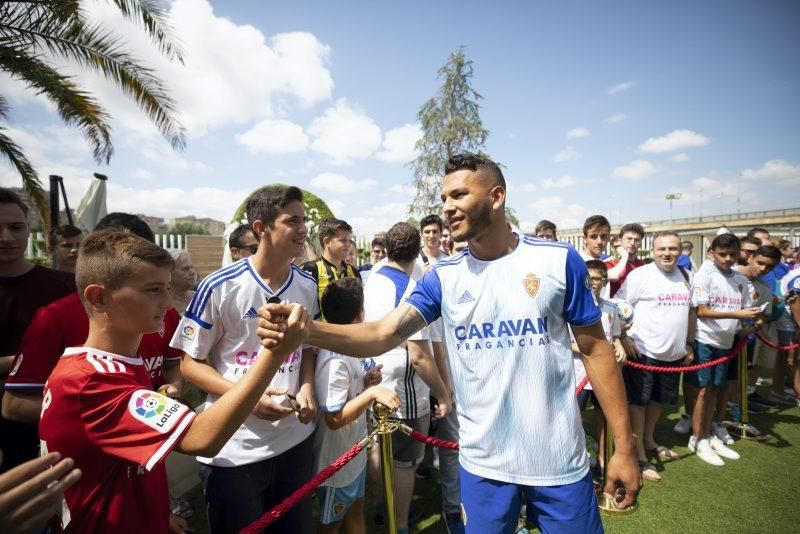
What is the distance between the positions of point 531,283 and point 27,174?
35.7 ft

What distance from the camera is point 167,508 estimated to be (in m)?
1.75

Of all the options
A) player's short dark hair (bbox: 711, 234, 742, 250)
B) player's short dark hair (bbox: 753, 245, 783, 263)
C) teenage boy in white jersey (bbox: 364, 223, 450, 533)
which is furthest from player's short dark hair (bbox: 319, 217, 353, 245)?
player's short dark hair (bbox: 753, 245, 783, 263)

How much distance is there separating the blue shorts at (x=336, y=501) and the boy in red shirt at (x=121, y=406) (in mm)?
1274

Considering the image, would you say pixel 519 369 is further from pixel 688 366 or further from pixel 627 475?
pixel 688 366

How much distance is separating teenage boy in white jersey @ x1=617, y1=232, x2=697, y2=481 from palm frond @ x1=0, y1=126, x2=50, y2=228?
449 inches

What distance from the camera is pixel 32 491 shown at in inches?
43.5

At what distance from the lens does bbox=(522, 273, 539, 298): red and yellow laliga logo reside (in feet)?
6.52

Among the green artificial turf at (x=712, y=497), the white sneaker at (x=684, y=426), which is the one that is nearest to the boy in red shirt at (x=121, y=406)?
the green artificial turf at (x=712, y=497)

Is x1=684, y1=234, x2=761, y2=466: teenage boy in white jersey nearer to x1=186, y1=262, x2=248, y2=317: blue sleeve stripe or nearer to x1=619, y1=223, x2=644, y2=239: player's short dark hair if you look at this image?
x1=619, y1=223, x2=644, y2=239: player's short dark hair

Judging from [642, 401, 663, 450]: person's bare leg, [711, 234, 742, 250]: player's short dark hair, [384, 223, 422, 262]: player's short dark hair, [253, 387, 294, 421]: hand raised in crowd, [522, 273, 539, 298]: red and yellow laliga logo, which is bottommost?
[642, 401, 663, 450]: person's bare leg

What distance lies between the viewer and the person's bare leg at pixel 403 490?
10.8 feet

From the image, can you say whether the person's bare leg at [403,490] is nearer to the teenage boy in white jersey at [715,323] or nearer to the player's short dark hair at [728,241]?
the teenage boy in white jersey at [715,323]

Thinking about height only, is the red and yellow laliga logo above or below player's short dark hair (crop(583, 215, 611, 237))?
below

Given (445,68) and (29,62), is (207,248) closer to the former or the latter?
(29,62)
